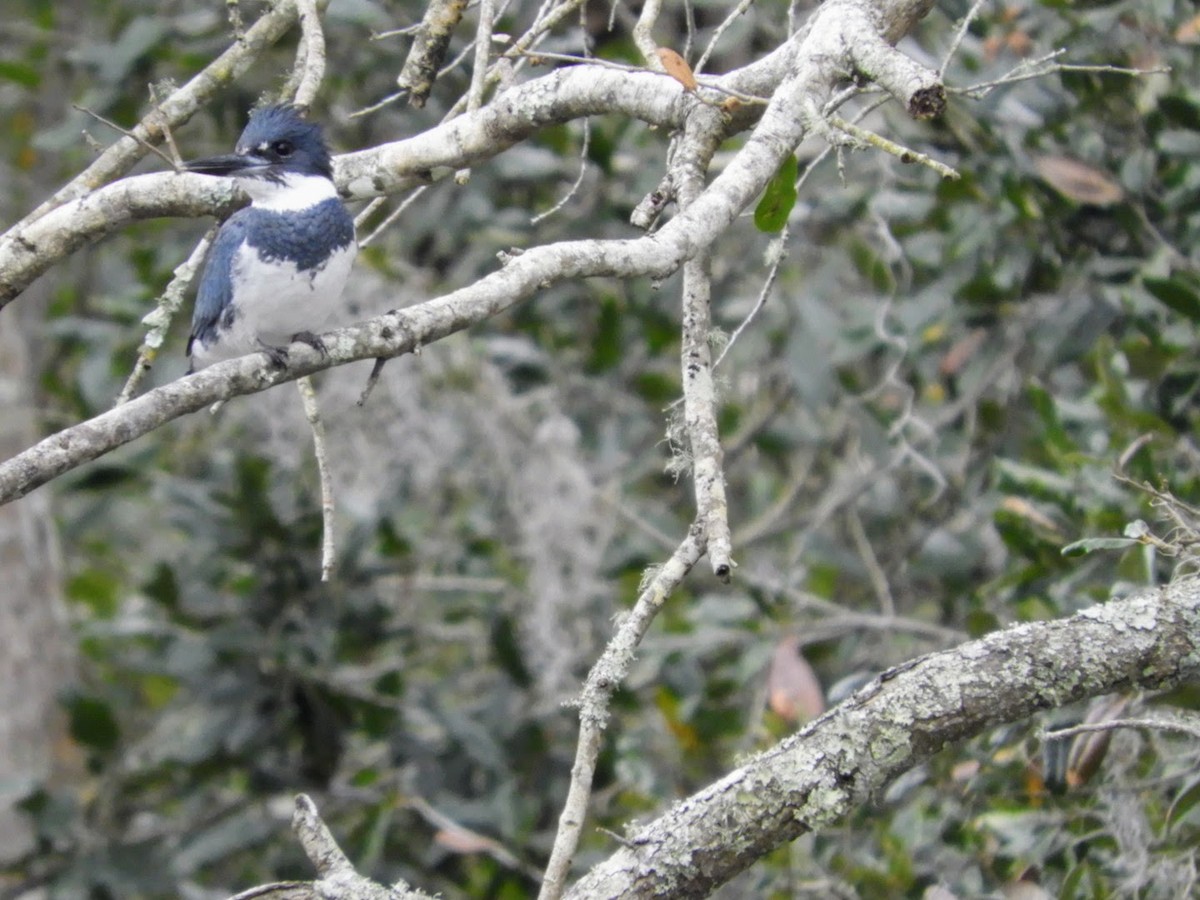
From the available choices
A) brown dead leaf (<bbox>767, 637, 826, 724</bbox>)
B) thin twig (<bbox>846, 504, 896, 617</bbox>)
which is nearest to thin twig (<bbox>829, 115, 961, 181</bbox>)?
brown dead leaf (<bbox>767, 637, 826, 724</bbox>)

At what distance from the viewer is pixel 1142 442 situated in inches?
119

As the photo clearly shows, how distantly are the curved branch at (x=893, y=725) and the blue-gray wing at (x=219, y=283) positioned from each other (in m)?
1.93

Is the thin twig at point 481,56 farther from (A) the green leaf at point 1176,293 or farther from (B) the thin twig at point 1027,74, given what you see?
(A) the green leaf at point 1176,293

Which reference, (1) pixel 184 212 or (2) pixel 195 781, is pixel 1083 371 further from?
(2) pixel 195 781

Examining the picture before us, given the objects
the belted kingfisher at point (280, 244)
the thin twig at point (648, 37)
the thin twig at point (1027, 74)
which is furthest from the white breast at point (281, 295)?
the thin twig at point (1027, 74)

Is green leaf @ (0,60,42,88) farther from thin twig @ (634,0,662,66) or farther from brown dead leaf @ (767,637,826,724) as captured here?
thin twig @ (634,0,662,66)

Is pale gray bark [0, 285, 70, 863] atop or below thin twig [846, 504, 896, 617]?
atop

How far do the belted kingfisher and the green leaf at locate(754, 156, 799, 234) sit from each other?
1.32m

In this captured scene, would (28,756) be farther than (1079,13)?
Yes

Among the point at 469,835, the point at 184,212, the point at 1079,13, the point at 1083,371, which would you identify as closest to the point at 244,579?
the point at 469,835

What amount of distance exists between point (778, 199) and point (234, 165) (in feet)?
5.01

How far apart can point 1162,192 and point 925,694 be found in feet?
5.86

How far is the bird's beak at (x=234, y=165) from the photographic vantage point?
3.22m

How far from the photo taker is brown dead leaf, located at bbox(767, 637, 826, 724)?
141 inches
